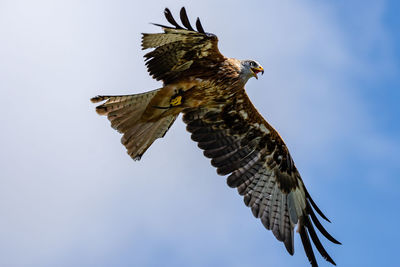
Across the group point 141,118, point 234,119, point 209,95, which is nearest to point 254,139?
point 234,119

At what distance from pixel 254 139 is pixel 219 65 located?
5.68ft

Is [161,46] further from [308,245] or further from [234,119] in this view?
[308,245]

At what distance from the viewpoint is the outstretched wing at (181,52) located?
936cm

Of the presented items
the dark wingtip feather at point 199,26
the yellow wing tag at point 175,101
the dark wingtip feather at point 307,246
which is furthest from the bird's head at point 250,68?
the dark wingtip feather at point 307,246

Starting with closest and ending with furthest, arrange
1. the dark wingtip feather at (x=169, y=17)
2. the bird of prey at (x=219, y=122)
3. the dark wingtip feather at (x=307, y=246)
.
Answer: the dark wingtip feather at (x=169, y=17) → the bird of prey at (x=219, y=122) → the dark wingtip feather at (x=307, y=246)

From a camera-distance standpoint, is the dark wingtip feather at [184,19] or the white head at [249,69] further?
the white head at [249,69]

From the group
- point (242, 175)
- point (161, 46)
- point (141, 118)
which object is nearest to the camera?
point (161, 46)

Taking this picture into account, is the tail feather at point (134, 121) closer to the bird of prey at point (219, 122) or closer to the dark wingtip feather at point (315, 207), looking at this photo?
the bird of prey at point (219, 122)

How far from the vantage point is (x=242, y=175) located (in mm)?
11172

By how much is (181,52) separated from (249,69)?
3.71 feet

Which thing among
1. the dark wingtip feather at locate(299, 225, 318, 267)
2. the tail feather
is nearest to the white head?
the tail feather

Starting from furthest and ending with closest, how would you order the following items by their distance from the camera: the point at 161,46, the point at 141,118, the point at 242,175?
the point at 242,175
the point at 141,118
the point at 161,46

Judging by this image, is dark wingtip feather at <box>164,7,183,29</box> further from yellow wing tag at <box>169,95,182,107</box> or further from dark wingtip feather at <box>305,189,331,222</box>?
dark wingtip feather at <box>305,189,331,222</box>

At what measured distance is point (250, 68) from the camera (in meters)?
10.4
